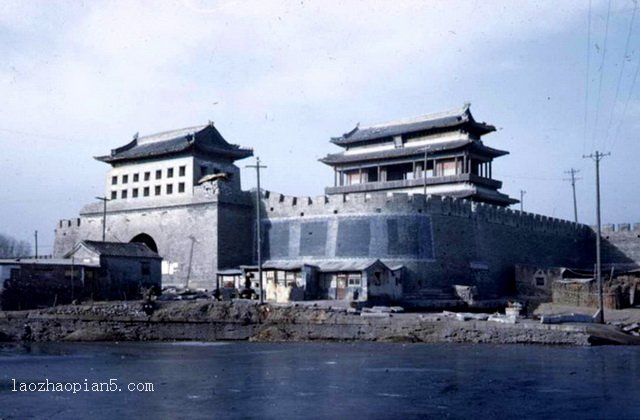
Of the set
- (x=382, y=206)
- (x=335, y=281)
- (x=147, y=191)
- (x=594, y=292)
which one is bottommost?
(x=594, y=292)

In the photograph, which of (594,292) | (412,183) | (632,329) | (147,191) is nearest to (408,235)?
(594,292)

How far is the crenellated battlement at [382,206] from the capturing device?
31391 mm

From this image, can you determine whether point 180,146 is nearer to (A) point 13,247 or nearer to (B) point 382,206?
(B) point 382,206

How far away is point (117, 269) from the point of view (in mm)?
29906

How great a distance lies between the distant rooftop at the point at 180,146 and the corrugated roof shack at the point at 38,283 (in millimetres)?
9532

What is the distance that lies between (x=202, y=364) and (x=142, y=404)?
5034mm

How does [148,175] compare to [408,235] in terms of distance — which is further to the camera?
[148,175]

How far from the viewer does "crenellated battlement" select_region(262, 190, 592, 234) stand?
31.4 metres

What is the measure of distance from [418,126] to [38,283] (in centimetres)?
2086

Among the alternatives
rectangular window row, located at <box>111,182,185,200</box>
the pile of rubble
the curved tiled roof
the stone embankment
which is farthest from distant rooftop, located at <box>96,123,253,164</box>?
the pile of rubble

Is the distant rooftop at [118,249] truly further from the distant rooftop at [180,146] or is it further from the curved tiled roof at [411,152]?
the curved tiled roof at [411,152]

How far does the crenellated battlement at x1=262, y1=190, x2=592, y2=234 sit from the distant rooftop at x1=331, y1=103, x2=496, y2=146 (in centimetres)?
505

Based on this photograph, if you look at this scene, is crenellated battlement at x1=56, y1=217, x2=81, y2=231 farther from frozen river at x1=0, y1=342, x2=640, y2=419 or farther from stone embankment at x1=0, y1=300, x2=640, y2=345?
frozen river at x1=0, y1=342, x2=640, y2=419

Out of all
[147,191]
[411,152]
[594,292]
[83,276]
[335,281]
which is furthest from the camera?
[411,152]
